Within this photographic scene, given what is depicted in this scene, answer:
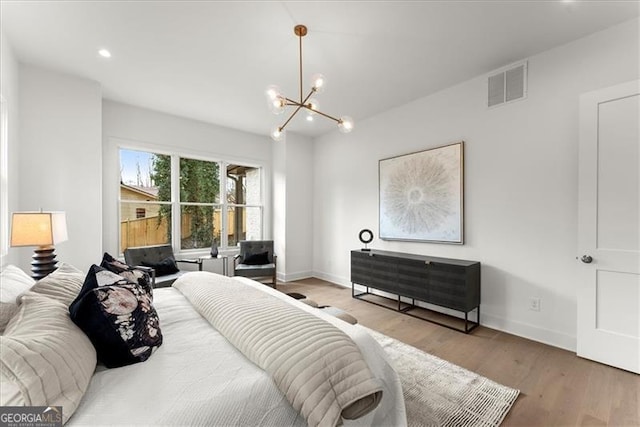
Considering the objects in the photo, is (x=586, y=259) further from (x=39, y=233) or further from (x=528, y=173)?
(x=39, y=233)

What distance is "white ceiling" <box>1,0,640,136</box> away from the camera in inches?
86.7

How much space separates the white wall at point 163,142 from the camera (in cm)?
393

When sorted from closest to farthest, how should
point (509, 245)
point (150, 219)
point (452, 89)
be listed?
point (509, 245) → point (452, 89) → point (150, 219)

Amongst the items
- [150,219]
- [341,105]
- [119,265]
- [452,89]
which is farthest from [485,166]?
[150,219]

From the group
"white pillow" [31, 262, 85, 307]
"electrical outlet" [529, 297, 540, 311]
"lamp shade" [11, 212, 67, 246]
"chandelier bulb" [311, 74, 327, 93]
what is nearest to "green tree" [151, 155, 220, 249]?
"lamp shade" [11, 212, 67, 246]

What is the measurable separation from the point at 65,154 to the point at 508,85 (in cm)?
505

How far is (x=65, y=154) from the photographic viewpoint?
10.6 ft

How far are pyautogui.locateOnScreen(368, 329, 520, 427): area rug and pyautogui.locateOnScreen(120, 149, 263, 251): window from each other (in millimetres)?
3824

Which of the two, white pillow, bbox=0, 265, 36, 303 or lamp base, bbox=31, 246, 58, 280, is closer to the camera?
white pillow, bbox=0, 265, 36, 303

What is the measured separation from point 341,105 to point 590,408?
155 inches

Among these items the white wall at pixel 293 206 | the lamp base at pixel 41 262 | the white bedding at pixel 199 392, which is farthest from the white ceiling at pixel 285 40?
the white bedding at pixel 199 392

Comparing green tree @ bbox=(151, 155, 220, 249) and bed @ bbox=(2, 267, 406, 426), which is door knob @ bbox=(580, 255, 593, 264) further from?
green tree @ bbox=(151, 155, 220, 249)

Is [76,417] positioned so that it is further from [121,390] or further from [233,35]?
[233,35]

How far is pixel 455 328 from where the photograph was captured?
120 inches
